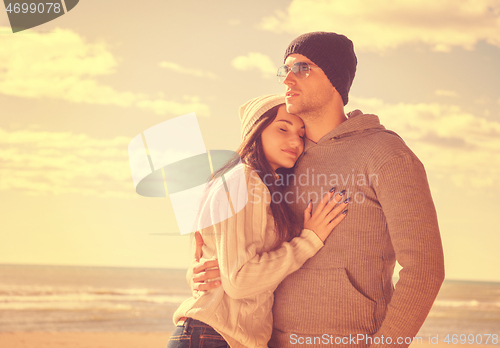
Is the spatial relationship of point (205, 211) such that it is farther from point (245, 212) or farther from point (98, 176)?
point (98, 176)

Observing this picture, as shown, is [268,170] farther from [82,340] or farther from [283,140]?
[82,340]

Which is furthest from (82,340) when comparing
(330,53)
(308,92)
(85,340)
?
(330,53)

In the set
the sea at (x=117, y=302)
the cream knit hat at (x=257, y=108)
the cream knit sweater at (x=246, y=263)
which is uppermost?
the cream knit hat at (x=257, y=108)

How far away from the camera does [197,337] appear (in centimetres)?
192

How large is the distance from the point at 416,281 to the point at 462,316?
42.8ft

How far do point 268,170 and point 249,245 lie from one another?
47cm

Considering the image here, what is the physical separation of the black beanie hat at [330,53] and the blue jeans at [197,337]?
151 cm

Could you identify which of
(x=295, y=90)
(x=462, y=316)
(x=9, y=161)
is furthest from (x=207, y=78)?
(x=295, y=90)

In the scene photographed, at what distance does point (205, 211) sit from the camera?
7.01 ft

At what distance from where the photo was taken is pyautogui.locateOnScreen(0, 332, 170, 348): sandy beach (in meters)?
8.55

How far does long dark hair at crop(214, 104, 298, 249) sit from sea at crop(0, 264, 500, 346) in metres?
8.74

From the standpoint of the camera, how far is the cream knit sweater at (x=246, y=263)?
1.92 meters

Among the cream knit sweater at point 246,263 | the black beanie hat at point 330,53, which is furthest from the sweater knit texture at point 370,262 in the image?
the black beanie hat at point 330,53

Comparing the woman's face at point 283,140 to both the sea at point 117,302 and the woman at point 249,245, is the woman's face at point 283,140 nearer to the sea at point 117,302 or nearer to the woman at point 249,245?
the woman at point 249,245
